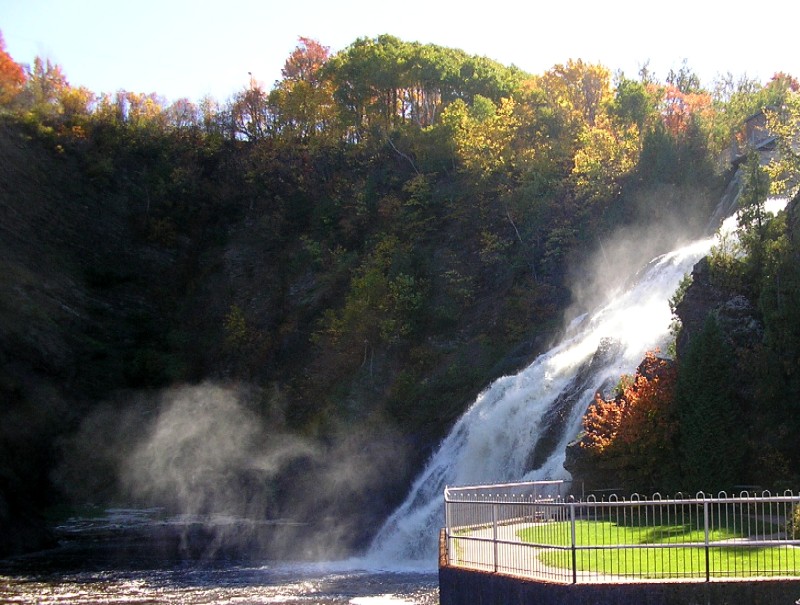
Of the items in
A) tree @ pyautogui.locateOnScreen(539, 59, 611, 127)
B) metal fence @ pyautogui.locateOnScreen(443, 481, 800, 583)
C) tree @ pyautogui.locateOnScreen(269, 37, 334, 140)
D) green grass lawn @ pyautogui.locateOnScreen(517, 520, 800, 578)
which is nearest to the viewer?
metal fence @ pyautogui.locateOnScreen(443, 481, 800, 583)

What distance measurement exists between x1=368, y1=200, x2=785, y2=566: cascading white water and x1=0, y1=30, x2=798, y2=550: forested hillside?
3378 millimetres

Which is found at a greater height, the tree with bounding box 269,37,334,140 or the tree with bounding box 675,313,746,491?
the tree with bounding box 269,37,334,140

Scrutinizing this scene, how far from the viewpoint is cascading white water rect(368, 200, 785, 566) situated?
103 feet

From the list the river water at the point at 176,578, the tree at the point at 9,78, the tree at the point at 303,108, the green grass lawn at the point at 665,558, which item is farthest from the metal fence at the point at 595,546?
the tree at the point at 9,78

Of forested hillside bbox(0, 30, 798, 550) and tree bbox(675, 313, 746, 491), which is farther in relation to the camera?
forested hillside bbox(0, 30, 798, 550)

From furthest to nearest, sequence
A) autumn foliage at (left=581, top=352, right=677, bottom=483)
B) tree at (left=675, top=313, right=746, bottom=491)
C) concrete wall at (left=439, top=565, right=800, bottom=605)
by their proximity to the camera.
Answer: autumn foliage at (left=581, top=352, right=677, bottom=483) < tree at (left=675, top=313, right=746, bottom=491) < concrete wall at (left=439, top=565, right=800, bottom=605)

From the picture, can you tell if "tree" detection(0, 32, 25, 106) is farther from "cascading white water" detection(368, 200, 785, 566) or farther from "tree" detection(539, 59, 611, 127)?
"cascading white water" detection(368, 200, 785, 566)

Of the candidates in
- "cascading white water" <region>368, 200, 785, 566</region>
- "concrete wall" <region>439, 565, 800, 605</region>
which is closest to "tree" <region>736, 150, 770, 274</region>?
"cascading white water" <region>368, 200, 785, 566</region>

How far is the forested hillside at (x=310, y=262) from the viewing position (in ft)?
148

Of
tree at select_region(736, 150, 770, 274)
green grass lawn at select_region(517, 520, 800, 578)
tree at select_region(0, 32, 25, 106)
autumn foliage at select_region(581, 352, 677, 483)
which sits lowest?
green grass lawn at select_region(517, 520, 800, 578)

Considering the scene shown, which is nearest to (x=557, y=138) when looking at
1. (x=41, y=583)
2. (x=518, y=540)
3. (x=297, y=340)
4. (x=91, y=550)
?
(x=297, y=340)

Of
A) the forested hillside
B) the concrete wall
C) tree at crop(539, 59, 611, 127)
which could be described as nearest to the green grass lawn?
the concrete wall

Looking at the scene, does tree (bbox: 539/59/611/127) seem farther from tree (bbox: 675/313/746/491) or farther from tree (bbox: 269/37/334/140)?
tree (bbox: 675/313/746/491)

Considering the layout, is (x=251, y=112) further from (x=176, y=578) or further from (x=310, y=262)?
(x=176, y=578)
